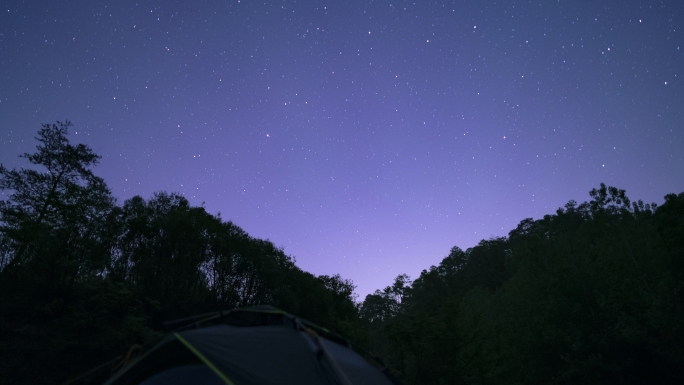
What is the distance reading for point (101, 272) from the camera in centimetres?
2256

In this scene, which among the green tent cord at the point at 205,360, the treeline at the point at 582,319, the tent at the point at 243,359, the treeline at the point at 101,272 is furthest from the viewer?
the treeline at the point at 582,319

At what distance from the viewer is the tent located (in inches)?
173

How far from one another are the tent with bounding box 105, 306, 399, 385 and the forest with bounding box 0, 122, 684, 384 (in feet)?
32.9

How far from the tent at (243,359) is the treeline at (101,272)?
1.52 metres

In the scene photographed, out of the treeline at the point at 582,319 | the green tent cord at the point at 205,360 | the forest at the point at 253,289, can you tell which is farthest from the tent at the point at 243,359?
the treeline at the point at 582,319

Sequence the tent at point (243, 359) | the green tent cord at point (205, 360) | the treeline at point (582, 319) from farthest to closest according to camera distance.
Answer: the treeline at point (582, 319) → the tent at point (243, 359) → the green tent cord at point (205, 360)

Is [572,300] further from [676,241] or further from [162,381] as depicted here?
[162,381]

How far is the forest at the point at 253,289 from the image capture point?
672 inches

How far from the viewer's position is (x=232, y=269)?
3028 centimetres

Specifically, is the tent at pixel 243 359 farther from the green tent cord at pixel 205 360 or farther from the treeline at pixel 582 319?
the treeline at pixel 582 319

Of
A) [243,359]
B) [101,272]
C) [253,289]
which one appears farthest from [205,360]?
[253,289]

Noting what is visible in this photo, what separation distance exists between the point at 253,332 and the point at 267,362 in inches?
25.6

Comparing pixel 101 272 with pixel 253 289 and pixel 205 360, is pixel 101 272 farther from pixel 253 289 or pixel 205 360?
pixel 205 360

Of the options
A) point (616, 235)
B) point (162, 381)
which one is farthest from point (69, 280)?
point (616, 235)
